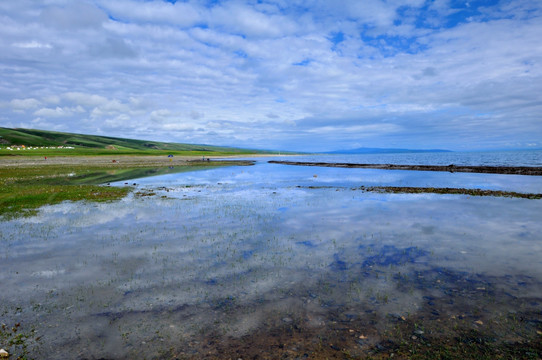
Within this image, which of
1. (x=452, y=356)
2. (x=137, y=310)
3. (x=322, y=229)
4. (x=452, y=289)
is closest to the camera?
(x=452, y=356)

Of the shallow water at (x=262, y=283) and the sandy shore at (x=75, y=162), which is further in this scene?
the sandy shore at (x=75, y=162)

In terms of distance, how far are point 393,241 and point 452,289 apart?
6351 mm

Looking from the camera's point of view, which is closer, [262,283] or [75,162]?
[262,283]

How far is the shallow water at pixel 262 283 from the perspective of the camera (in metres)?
8.41

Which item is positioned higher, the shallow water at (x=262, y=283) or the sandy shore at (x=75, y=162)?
the shallow water at (x=262, y=283)

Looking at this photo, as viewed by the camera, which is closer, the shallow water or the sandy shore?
the shallow water

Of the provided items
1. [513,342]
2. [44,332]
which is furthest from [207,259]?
[513,342]

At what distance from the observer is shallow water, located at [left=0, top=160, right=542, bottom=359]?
27.6 ft

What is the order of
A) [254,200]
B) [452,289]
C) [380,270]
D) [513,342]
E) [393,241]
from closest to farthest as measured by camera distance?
[513,342] → [452,289] → [380,270] → [393,241] → [254,200]

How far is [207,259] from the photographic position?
14.8 metres

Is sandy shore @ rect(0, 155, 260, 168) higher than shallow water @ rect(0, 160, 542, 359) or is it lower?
lower

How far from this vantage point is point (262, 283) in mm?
12023

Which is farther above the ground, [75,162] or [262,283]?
[262,283]

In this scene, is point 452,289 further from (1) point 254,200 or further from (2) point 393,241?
(1) point 254,200
